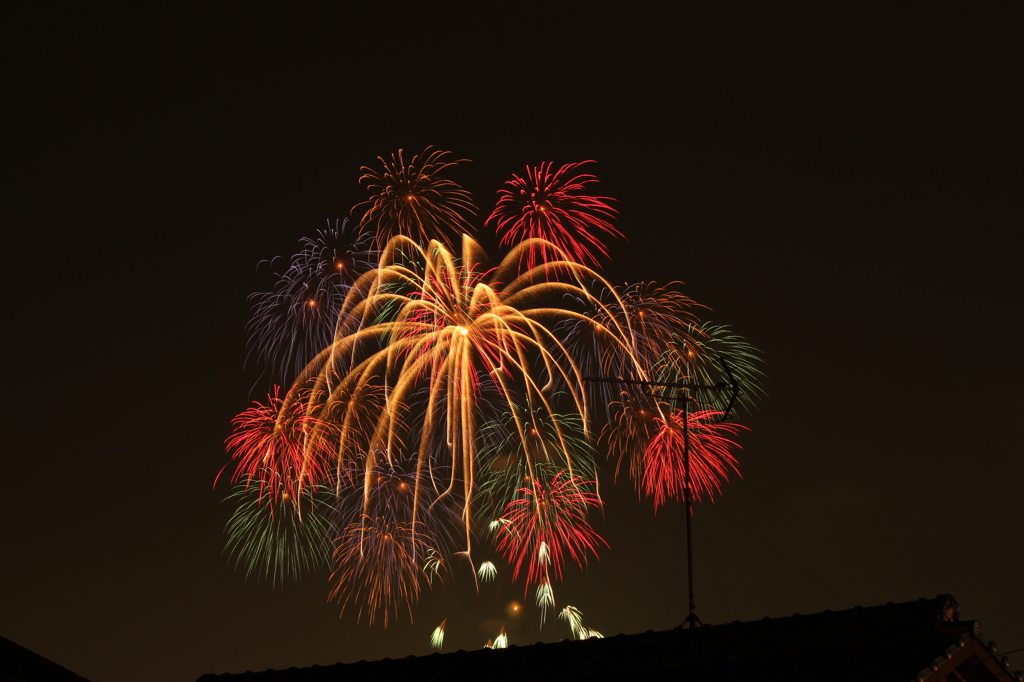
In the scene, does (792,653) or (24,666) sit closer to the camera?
(792,653)

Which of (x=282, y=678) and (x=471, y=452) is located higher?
(x=471, y=452)

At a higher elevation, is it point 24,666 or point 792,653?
point 792,653

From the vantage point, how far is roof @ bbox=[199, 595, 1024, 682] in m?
13.2

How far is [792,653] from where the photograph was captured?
13.9 metres

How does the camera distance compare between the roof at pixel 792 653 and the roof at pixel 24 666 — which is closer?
the roof at pixel 792 653

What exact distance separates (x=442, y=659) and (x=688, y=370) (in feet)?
43.2

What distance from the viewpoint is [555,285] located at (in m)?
29.0

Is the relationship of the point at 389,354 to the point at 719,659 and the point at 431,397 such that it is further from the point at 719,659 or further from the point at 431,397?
the point at 719,659

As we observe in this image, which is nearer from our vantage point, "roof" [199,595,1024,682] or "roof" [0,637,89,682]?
"roof" [199,595,1024,682]

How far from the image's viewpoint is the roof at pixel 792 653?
13235 millimetres

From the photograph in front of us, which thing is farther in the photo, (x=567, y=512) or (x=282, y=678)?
(x=567, y=512)

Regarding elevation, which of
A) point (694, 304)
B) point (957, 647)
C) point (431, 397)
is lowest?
point (957, 647)

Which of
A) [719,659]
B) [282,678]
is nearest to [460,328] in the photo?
[282,678]

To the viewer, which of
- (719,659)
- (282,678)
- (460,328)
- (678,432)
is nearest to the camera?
(719,659)
